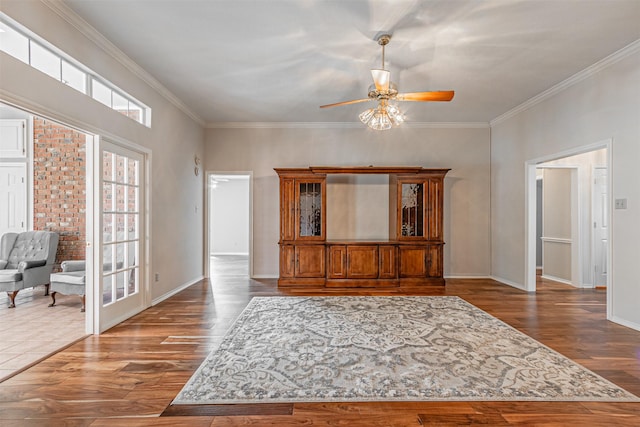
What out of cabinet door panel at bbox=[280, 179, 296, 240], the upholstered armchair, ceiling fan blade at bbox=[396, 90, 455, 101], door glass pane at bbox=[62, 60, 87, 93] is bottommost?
the upholstered armchair

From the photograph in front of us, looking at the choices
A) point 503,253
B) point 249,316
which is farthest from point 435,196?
point 249,316

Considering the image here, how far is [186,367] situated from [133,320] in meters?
1.59

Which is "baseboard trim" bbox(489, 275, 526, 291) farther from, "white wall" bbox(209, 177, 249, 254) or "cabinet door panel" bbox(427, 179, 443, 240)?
"white wall" bbox(209, 177, 249, 254)

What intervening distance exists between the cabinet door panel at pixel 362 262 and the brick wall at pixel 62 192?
450 cm

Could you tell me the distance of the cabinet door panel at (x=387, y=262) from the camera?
5.71 m

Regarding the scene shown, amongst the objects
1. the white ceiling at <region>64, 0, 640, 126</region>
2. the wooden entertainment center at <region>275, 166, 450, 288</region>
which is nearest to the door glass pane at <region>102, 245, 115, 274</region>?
the white ceiling at <region>64, 0, 640, 126</region>

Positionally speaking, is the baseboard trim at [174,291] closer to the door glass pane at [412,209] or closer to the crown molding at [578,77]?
the door glass pane at [412,209]

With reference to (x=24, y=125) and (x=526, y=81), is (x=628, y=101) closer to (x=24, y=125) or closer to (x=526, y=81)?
(x=526, y=81)

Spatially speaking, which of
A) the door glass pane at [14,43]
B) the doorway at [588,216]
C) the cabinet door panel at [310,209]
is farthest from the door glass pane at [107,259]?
the doorway at [588,216]

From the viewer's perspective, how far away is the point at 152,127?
4.39 m

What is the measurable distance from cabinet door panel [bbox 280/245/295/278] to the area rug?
6.06 ft

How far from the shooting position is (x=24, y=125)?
5434 millimetres

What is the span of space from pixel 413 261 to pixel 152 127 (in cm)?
458

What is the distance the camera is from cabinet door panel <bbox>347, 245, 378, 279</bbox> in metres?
5.70
